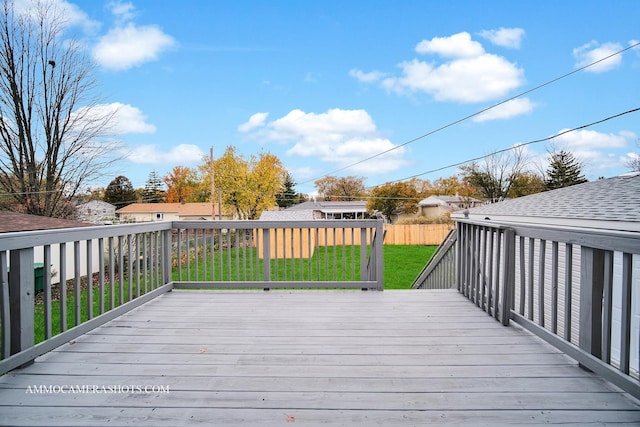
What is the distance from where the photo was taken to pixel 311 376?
2.09m

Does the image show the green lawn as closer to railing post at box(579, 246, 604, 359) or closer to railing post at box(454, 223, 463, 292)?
railing post at box(454, 223, 463, 292)

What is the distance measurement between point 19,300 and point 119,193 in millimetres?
41931

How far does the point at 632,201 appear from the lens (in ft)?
19.8

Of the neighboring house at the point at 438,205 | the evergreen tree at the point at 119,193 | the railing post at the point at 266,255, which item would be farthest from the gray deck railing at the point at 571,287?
the evergreen tree at the point at 119,193

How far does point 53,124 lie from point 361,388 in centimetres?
Answer: 1154

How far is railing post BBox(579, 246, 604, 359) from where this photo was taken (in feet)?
6.68

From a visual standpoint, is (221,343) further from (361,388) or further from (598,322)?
(598,322)

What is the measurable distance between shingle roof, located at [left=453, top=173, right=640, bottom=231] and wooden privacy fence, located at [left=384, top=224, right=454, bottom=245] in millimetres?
13671

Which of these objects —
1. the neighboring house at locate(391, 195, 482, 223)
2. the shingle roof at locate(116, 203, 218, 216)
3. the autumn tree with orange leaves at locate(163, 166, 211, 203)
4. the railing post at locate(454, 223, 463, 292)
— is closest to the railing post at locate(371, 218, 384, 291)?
the railing post at locate(454, 223, 463, 292)

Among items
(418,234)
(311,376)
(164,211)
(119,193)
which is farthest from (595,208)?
(119,193)

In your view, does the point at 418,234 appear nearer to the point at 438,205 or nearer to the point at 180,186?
the point at 438,205

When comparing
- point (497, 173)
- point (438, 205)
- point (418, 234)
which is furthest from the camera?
point (438, 205)

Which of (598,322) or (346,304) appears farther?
(346,304)

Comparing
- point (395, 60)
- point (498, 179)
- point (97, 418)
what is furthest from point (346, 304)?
point (498, 179)
